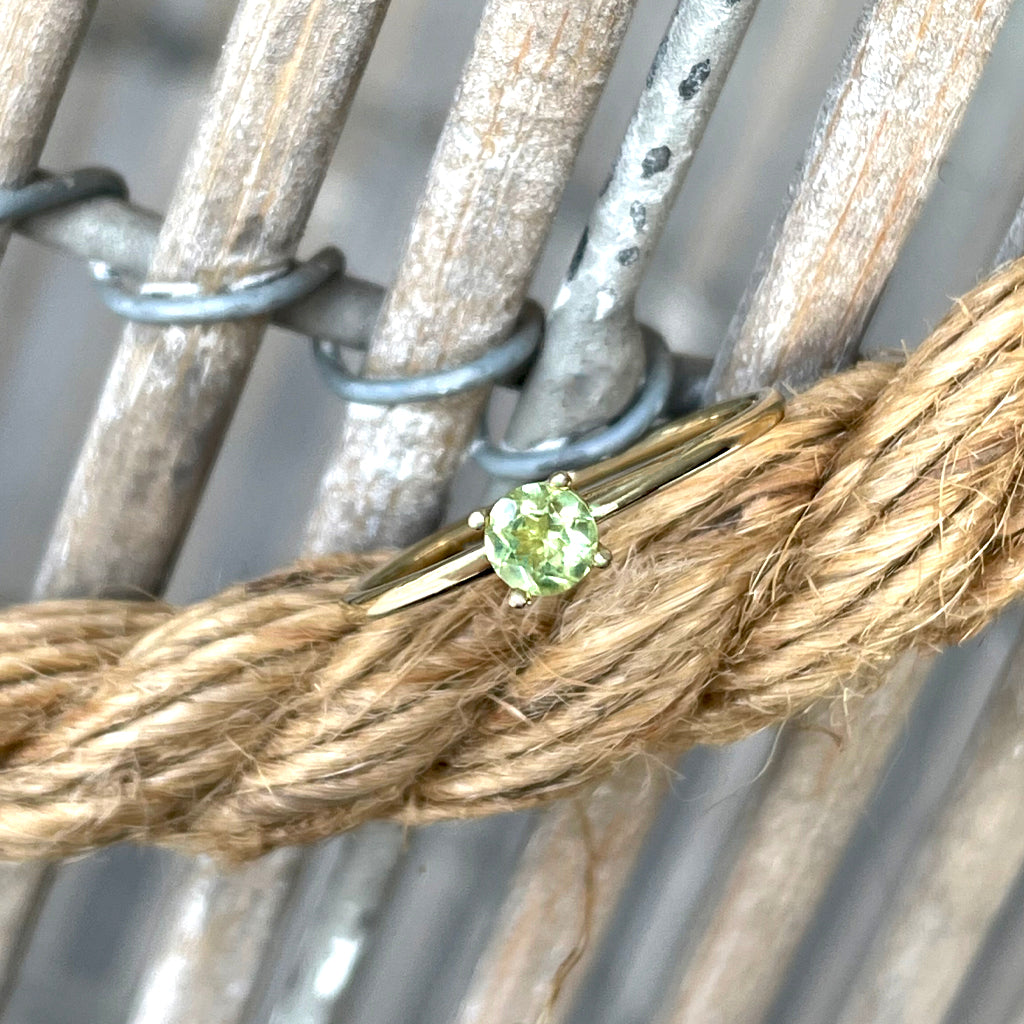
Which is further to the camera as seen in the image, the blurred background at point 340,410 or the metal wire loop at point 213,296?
the blurred background at point 340,410

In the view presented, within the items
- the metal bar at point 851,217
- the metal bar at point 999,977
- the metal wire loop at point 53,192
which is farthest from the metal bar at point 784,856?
the metal wire loop at point 53,192

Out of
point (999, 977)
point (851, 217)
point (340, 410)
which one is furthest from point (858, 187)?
point (999, 977)

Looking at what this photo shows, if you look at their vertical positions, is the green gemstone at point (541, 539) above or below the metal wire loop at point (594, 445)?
below

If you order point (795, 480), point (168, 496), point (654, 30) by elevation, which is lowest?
point (168, 496)

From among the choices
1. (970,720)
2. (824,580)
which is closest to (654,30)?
(824,580)

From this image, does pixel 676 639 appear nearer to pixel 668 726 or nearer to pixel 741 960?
pixel 668 726

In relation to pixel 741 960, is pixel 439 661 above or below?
above

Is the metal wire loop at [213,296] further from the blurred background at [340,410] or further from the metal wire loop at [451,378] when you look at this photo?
the blurred background at [340,410]

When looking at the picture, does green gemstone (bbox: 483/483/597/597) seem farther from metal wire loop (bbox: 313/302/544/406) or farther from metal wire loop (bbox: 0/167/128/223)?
metal wire loop (bbox: 0/167/128/223)
